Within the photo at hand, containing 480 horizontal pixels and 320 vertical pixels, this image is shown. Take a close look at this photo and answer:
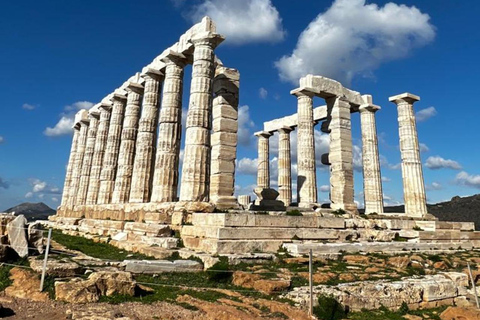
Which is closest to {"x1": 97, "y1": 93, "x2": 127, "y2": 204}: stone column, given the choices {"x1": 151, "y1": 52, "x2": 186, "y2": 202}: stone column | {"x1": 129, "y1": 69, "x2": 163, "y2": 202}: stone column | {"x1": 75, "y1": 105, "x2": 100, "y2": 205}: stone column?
{"x1": 75, "y1": 105, "x2": 100, "y2": 205}: stone column

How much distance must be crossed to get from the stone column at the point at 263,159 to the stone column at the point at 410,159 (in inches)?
450

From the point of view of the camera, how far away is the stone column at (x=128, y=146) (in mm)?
24094

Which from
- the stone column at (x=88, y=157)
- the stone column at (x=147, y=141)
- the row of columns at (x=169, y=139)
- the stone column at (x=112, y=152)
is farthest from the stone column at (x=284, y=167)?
the stone column at (x=88, y=157)

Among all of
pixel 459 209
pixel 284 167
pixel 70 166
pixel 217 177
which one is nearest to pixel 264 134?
pixel 284 167

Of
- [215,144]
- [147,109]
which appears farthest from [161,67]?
[215,144]

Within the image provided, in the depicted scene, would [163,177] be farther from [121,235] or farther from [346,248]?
[346,248]

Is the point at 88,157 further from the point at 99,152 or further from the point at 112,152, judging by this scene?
the point at 112,152

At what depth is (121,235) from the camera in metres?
15.8

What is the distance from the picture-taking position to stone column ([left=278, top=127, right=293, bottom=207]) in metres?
29.4

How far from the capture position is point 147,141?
22.5 metres

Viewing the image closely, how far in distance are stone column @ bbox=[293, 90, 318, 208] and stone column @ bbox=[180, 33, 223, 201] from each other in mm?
8381

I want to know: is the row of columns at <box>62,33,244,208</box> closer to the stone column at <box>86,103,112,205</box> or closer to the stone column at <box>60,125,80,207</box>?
the stone column at <box>86,103,112,205</box>

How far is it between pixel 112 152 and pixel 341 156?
56.1 ft

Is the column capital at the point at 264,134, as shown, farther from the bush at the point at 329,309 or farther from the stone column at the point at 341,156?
the bush at the point at 329,309
